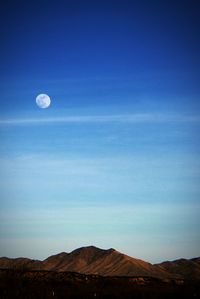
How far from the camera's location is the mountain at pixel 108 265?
5645 inches

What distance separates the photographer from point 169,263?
6875 inches

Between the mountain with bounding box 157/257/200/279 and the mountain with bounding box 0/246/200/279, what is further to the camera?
the mountain with bounding box 157/257/200/279

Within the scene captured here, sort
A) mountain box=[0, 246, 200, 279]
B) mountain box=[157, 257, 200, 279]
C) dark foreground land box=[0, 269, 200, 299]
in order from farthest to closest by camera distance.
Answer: mountain box=[157, 257, 200, 279] → mountain box=[0, 246, 200, 279] → dark foreground land box=[0, 269, 200, 299]

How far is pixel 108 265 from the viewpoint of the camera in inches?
5925

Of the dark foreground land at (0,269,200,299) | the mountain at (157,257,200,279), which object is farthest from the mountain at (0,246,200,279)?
the dark foreground land at (0,269,200,299)

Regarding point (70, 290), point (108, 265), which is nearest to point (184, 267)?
point (108, 265)

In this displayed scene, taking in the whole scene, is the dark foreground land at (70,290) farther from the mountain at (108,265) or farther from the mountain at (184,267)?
the mountain at (184,267)

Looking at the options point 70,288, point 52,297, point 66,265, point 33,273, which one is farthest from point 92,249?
point 52,297

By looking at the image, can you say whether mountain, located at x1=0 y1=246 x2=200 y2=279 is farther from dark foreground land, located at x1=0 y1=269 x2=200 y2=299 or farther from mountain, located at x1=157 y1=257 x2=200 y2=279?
dark foreground land, located at x1=0 y1=269 x2=200 y2=299

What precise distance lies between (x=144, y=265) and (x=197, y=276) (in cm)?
1911

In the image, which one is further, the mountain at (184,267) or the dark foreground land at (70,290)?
the mountain at (184,267)

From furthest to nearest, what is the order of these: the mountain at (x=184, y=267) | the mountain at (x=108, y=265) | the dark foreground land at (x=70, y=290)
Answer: the mountain at (x=184, y=267)
the mountain at (x=108, y=265)
the dark foreground land at (x=70, y=290)

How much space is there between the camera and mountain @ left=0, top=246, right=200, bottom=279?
143m

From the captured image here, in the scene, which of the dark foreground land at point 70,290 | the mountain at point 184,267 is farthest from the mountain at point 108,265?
the dark foreground land at point 70,290
